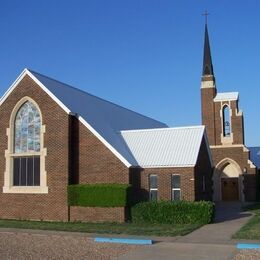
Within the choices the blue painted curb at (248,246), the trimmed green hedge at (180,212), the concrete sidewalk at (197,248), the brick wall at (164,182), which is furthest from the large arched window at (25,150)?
the blue painted curb at (248,246)

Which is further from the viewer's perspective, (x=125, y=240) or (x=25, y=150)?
(x=25, y=150)

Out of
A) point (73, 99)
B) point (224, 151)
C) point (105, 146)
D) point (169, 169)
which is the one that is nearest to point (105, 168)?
point (105, 146)

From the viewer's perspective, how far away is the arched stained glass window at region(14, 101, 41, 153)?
85.1 ft

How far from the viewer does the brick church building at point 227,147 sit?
40688mm

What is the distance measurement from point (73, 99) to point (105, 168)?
216 inches

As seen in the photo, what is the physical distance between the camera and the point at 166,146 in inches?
1033

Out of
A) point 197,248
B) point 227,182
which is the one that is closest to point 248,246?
point 197,248

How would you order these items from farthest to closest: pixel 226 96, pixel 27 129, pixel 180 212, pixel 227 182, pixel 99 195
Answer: pixel 226 96 < pixel 227 182 < pixel 27 129 < pixel 99 195 < pixel 180 212

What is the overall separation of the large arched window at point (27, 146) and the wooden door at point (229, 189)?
856 inches

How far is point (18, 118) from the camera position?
87.3 ft

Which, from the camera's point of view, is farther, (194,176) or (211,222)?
(194,176)

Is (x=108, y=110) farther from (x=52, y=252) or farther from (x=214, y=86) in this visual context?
(x=52, y=252)

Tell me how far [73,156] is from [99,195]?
10.0ft

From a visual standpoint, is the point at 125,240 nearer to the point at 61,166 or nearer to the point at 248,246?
the point at 248,246
